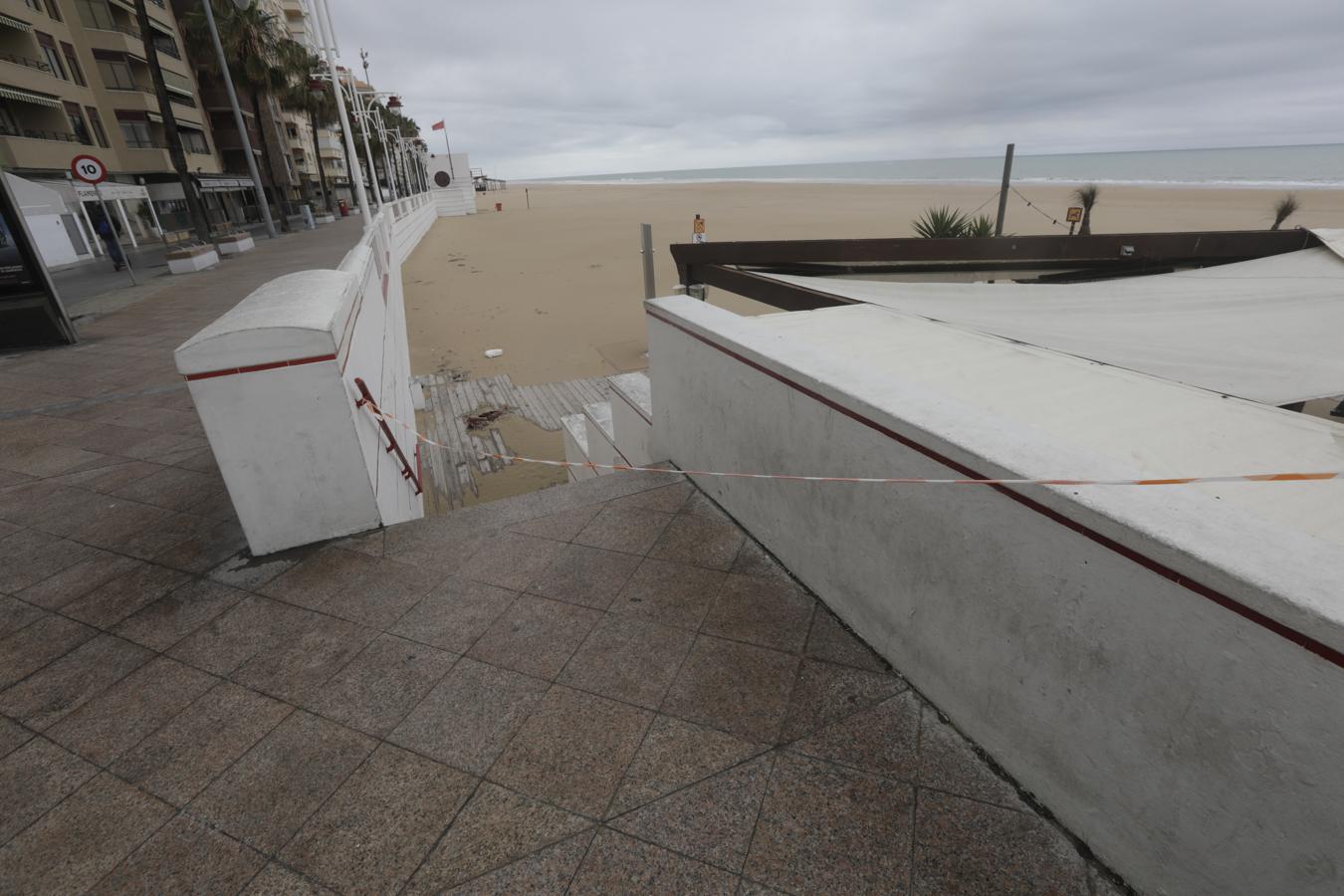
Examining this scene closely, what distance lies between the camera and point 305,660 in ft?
10.4

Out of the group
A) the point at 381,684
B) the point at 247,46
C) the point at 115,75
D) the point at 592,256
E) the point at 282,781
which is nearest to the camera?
the point at 282,781

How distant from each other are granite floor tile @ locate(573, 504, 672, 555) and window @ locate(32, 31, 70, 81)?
42.3 m

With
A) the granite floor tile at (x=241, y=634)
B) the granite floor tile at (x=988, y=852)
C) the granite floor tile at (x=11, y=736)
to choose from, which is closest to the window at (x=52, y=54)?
the granite floor tile at (x=241, y=634)

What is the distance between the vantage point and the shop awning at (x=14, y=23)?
2544 cm

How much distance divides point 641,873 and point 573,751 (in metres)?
0.58

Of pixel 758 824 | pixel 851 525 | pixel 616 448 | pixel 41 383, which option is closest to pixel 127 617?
pixel 758 824

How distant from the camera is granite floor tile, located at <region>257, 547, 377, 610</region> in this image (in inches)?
145

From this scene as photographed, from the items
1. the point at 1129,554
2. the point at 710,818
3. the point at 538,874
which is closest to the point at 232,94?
the point at 538,874

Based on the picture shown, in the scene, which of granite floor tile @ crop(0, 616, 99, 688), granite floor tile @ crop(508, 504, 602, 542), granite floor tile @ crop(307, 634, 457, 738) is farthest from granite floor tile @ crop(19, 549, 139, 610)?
granite floor tile @ crop(508, 504, 602, 542)

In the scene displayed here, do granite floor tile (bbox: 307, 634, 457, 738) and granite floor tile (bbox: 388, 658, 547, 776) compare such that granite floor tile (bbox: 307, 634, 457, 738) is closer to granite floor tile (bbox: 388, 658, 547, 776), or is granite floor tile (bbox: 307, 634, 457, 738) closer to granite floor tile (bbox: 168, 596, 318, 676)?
granite floor tile (bbox: 388, 658, 547, 776)

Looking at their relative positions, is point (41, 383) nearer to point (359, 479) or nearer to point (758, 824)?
point (359, 479)

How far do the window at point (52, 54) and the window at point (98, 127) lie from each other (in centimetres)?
180

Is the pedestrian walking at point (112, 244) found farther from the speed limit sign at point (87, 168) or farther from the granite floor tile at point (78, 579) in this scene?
the granite floor tile at point (78, 579)

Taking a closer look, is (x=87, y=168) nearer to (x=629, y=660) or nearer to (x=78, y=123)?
(x=629, y=660)
